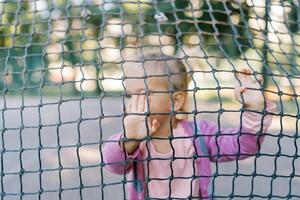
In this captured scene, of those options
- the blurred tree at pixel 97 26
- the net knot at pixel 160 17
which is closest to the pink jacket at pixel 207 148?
the blurred tree at pixel 97 26

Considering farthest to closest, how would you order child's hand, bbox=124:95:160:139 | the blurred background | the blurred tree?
1. the blurred background
2. the blurred tree
3. child's hand, bbox=124:95:160:139

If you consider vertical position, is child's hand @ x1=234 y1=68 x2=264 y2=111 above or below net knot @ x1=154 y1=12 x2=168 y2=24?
below

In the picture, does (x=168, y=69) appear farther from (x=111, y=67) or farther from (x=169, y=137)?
(x=111, y=67)

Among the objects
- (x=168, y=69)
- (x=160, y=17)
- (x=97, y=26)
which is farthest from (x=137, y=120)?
(x=97, y=26)

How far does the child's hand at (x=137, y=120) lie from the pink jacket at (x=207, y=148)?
0.13 feet

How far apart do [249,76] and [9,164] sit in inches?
66.7

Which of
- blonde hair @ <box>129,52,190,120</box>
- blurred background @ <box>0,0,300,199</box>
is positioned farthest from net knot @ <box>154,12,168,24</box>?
blonde hair @ <box>129,52,190,120</box>

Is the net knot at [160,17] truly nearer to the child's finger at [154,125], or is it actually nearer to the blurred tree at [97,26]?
the blurred tree at [97,26]

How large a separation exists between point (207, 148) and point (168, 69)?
0.16 m

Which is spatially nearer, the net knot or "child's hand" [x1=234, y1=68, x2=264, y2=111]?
"child's hand" [x1=234, y1=68, x2=264, y2=111]

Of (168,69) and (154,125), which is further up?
(168,69)

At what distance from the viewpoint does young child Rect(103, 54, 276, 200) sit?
1.07 metres

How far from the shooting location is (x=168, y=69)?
3.71 ft

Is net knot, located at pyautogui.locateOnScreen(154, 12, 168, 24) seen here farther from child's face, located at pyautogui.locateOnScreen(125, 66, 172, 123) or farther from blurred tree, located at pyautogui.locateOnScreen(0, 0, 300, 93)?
child's face, located at pyautogui.locateOnScreen(125, 66, 172, 123)
